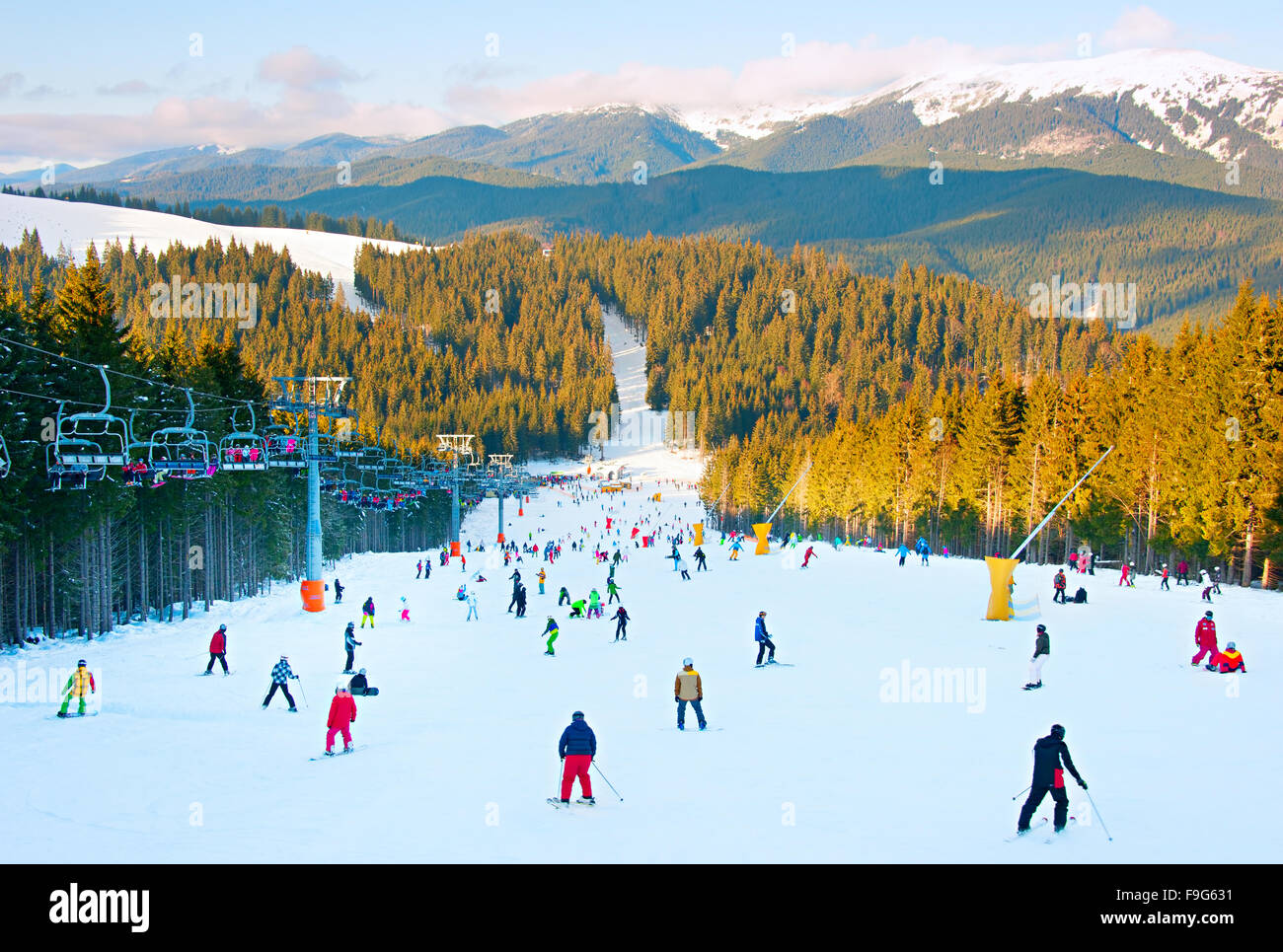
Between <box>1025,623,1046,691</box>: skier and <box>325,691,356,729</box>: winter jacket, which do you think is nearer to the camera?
<box>325,691,356,729</box>: winter jacket

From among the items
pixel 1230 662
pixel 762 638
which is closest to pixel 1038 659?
pixel 1230 662

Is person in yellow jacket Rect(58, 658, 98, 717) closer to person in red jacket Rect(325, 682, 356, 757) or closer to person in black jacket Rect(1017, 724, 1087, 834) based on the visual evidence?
person in red jacket Rect(325, 682, 356, 757)

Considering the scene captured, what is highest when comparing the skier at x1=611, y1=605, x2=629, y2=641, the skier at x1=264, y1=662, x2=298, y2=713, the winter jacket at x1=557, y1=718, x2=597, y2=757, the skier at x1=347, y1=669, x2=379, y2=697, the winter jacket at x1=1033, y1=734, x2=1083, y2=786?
the winter jacket at x1=1033, y1=734, x2=1083, y2=786

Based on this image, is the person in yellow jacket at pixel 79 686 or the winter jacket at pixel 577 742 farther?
the person in yellow jacket at pixel 79 686

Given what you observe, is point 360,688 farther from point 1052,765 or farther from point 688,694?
point 1052,765

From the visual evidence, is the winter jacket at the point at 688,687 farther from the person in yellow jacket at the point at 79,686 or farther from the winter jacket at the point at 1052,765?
the person in yellow jacket at the point at 79,686

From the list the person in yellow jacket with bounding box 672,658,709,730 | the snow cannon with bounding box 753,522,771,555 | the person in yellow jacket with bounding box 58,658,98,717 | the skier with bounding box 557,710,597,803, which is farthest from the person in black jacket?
the snow cannon with bounding box 753,522,771,555

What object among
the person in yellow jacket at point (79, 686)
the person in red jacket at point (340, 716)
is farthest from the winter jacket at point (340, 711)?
the person in yellow jacket at point (79, 686)

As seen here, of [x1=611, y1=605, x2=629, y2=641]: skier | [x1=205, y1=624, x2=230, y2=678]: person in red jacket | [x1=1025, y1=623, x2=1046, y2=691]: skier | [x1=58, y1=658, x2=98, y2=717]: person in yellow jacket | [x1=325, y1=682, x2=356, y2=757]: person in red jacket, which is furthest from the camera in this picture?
[x1=611, y1=605, x2=629, y2=641]: skier
